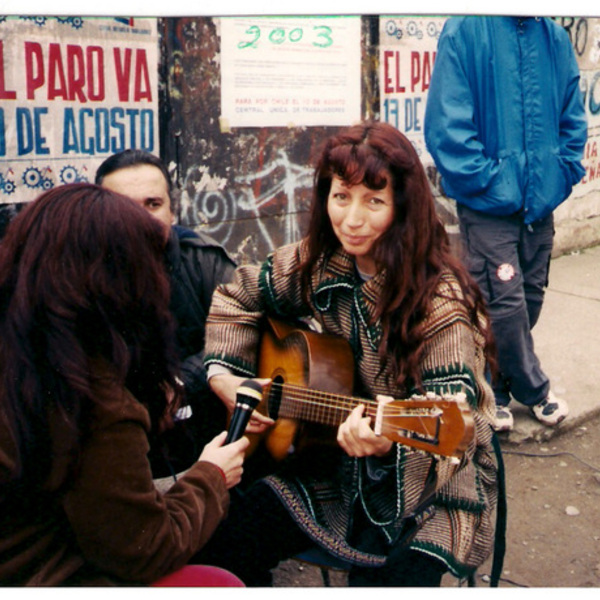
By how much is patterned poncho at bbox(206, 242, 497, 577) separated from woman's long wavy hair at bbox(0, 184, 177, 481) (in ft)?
2.34

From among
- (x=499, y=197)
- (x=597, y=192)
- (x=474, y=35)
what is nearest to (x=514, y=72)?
(x=474, y=35)

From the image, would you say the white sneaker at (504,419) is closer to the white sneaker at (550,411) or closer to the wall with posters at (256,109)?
the white sneaker at (550,411)

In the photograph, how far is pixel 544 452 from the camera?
3965 millimetres

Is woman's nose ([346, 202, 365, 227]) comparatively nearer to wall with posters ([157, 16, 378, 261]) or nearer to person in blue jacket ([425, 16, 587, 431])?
person in blue jacket ([425, 16, 587, 431])

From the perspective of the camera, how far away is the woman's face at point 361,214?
2312 millimetres

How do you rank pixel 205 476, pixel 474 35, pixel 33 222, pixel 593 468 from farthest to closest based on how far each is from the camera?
pixel 593 468 → pixel 474 35 → pixel 205 476 → pixel 33 222

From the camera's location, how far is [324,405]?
2.32 m

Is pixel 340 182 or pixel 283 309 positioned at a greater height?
pixel 340 182

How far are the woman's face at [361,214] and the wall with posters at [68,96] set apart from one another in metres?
2.14

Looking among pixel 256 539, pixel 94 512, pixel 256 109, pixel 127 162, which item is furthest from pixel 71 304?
pixel 256 109

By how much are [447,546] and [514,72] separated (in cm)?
222

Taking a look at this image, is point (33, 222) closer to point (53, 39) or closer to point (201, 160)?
point (53, 39)

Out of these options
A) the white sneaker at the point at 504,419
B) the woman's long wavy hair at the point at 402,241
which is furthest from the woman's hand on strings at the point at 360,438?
the white sneaker at the point at 504,419

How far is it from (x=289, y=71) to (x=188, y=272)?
2346 mm
